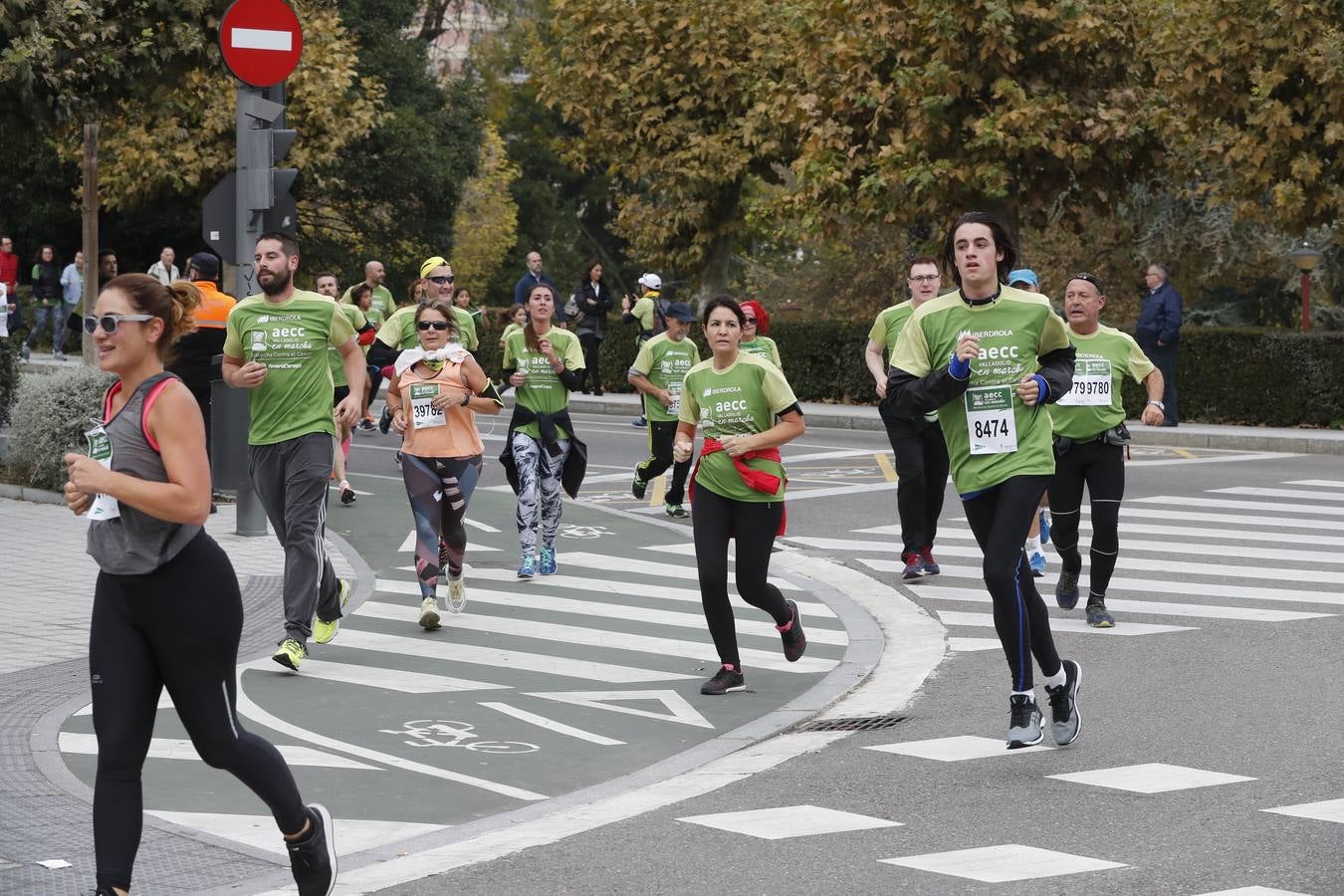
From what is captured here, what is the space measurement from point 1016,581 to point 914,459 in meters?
5.00

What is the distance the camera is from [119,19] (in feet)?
54.5

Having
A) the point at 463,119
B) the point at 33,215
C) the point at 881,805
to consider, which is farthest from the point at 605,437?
the point at 463,119

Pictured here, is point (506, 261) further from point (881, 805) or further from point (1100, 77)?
point (881, 805)

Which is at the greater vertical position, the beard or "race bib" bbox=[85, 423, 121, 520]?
the beard

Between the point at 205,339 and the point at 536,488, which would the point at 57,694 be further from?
the point at 205,339

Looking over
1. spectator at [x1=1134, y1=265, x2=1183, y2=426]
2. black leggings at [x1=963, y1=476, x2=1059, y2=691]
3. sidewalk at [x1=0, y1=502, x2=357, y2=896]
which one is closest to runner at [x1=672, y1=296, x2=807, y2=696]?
black leggings at [x1=963, y1=476, x2=1059, y2=691]

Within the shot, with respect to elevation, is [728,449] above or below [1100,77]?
below

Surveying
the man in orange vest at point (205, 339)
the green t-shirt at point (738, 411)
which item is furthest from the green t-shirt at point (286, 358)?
the man in orange vest at point (205, 339)

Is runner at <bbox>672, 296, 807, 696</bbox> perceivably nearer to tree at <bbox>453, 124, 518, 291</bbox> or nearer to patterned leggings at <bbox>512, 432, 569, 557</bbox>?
patterned leggings at <bbox>512, 432, 569, 557</bbox>

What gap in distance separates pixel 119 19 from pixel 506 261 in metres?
59.3

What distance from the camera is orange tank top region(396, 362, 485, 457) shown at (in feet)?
35.3

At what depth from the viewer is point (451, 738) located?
311 inches

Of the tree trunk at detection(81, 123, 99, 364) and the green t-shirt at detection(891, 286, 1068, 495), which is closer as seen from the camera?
the green t-shirt at detection(891, 286, 1068, 495)

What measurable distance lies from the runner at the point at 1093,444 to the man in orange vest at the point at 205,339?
616 cm
